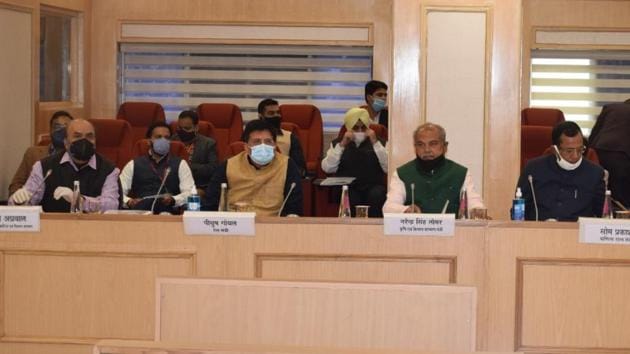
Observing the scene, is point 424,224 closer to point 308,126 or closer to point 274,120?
point 274,120

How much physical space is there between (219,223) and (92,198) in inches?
44.1

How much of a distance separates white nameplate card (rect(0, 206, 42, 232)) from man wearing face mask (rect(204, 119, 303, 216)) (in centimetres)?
125

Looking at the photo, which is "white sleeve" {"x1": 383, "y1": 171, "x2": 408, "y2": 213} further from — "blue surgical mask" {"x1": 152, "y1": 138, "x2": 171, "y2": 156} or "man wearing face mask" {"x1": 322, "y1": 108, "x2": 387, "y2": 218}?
"man wearing face mask" {"x1": 322, "y1": 108, "x2": 387, "y2": 218}

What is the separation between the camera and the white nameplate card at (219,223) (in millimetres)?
4926

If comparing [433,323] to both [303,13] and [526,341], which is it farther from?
[303,13]

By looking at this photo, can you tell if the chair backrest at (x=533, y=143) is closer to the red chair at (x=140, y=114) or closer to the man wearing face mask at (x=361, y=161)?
the man wearing face mask at (x=361, y=161)

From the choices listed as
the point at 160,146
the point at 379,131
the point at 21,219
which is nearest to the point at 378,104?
the point at 379,131

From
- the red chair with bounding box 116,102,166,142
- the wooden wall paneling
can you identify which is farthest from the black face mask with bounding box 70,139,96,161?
the red chair with bounding box 116,102,166,142

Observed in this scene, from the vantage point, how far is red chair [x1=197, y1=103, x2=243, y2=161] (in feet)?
33.0

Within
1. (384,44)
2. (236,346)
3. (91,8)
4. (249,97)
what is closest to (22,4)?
(91,8)

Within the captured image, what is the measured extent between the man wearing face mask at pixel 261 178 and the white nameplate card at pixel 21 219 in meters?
1.25

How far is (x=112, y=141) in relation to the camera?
8.56 meters

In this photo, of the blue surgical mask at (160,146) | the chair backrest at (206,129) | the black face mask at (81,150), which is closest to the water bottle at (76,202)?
the black face mask at (81,150)

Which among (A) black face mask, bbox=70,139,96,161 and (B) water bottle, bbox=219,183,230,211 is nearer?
(B) water bottle, bbox=219,183,230,211
